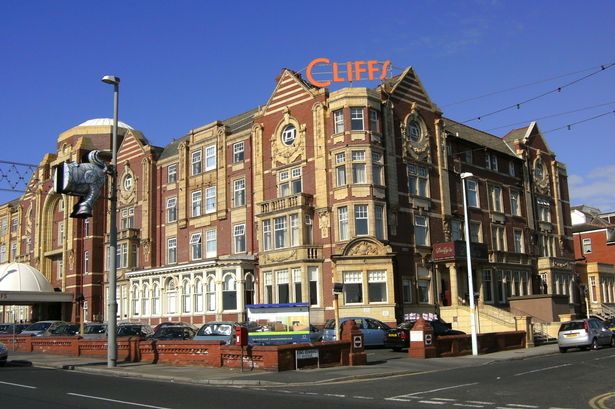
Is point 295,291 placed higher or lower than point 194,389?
higher

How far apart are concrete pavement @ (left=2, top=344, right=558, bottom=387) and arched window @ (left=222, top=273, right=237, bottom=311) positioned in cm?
1534

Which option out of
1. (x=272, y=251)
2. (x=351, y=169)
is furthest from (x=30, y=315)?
(x=351, y=169)

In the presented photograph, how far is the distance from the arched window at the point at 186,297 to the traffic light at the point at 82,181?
22078mm

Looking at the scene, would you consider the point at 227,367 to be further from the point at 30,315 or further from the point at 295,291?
the point at 30,315

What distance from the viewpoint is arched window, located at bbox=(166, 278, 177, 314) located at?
158ft

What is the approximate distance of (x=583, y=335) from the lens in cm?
2956

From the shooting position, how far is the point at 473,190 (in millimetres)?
49281

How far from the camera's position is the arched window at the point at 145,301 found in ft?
165

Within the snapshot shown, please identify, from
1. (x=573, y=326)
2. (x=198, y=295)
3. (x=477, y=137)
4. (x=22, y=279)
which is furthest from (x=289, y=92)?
(x=22, y=279)

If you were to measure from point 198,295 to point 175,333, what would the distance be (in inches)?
621

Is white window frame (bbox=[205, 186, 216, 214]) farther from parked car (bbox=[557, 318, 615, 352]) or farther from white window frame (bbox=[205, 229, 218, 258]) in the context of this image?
parked car (bbox=[557, 318, 615, 352])

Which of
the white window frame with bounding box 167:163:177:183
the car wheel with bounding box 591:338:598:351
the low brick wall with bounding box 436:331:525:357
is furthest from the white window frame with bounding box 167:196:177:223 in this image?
the car wheel with bounding box 591:338:598:351

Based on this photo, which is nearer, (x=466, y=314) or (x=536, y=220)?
(x=466, y=314)

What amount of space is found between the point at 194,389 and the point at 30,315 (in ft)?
Result: 174
